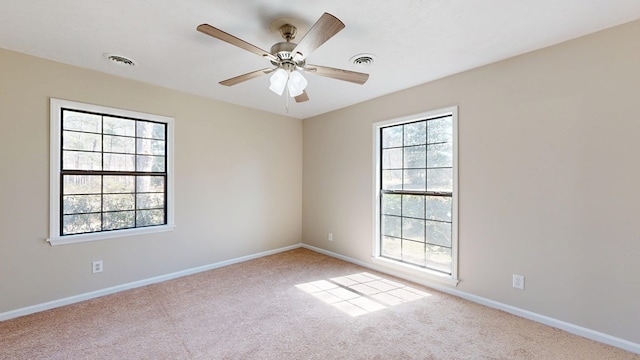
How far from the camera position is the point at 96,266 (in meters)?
3.04

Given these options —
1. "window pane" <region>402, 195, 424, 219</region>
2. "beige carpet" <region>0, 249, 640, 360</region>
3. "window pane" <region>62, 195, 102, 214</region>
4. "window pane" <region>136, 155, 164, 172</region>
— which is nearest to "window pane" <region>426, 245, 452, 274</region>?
"beige carpet" <region>0, 249, 640, 360</region>

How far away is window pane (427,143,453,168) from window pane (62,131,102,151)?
12.6ft

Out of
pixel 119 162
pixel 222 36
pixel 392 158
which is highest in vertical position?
pixel 222 36

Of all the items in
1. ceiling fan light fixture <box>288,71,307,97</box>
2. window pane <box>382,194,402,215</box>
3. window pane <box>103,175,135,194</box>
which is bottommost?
window pane <box>382,194,402,215</box>

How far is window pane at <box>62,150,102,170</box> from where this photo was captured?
291 centimetres

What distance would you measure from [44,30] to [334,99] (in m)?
2.98

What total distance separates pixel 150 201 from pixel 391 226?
10.4 ft

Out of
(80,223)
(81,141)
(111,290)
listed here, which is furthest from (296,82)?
(111,290)

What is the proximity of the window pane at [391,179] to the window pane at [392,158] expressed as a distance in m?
0.07

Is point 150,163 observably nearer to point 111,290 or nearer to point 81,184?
point 81,184

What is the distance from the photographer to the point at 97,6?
1927 mm

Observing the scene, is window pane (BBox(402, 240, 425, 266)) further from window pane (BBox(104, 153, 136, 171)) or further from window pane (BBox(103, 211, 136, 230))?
window pane (BBox(104, 153, 136, 171))

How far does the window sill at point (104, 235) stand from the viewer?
281 cm

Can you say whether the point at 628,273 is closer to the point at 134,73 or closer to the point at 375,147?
the point at 375,147
